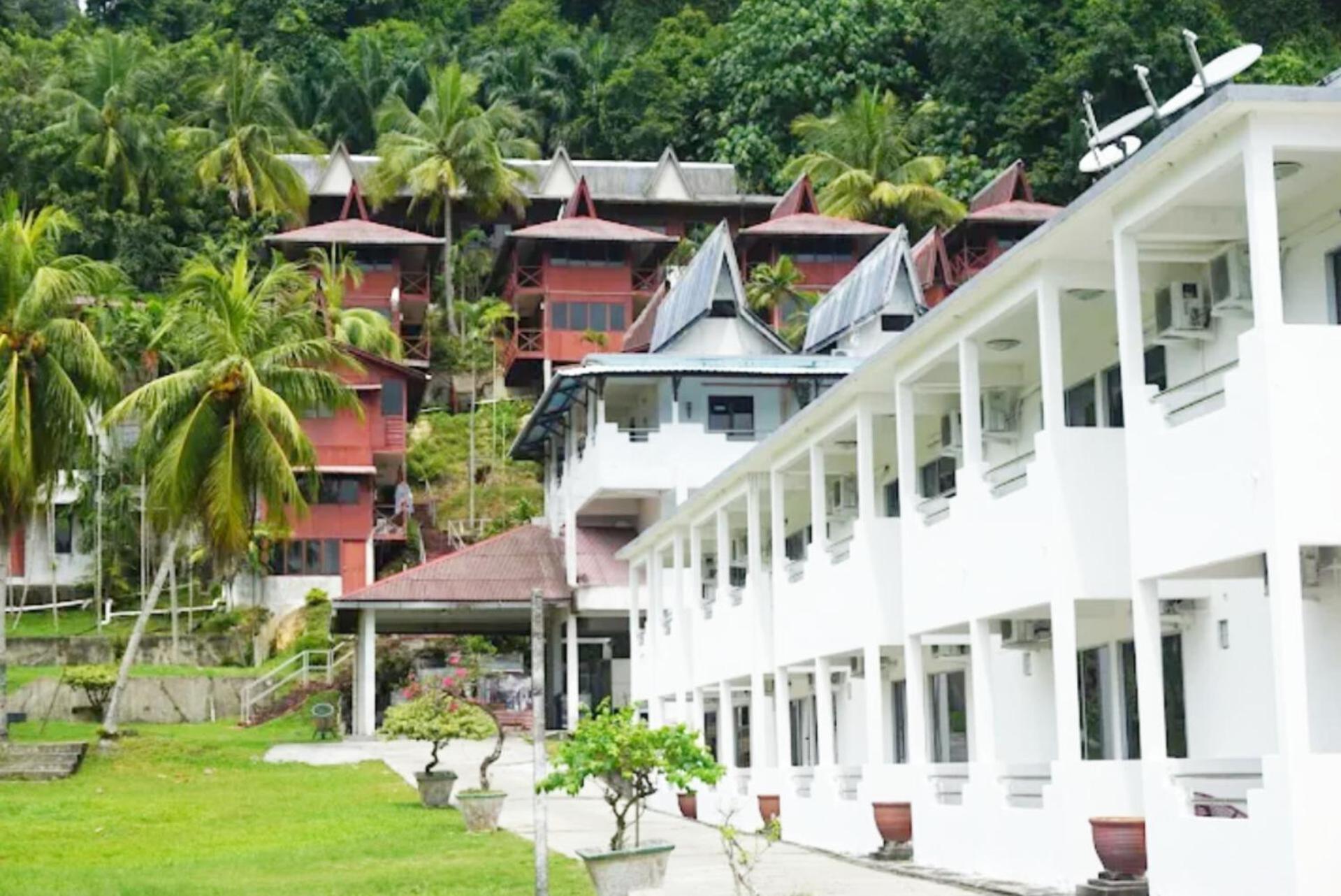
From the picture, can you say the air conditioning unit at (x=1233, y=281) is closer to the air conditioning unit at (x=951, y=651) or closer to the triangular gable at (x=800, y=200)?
the air conditioning unit at (x=951, y=651)

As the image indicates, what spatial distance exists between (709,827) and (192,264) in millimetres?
35655

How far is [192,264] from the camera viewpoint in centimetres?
5925

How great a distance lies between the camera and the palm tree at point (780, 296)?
65500 mm

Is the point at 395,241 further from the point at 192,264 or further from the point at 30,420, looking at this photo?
the point at 30,420

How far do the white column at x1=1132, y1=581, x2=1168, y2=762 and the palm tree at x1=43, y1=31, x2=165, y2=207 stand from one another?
60.1 metres

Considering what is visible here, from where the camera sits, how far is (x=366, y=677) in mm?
44469

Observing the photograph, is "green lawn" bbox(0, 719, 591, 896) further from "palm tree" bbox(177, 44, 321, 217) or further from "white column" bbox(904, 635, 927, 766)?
"palm tree" bbox(177, 44, 321, 217)

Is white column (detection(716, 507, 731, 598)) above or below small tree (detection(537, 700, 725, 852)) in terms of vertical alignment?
above

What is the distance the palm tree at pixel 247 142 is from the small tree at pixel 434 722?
1838 inches

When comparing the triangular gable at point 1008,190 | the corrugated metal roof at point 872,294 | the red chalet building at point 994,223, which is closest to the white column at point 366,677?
the corrugated metal roof at point 872,294

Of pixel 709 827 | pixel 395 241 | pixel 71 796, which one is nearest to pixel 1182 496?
pixel 709 827

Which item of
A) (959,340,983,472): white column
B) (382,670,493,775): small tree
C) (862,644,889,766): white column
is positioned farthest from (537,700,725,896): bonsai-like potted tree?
(382,670,493,775): small tree

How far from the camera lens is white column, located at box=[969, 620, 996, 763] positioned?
18500mm

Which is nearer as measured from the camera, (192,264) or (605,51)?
(192,264)
